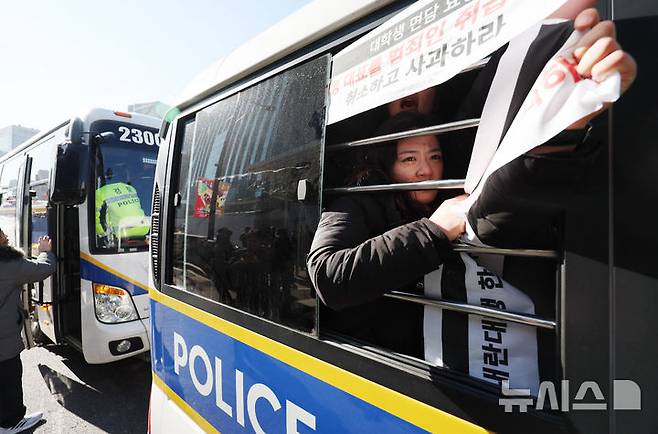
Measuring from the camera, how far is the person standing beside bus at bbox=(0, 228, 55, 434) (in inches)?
123

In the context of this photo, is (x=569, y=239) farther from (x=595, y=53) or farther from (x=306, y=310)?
(x=306, y=310)

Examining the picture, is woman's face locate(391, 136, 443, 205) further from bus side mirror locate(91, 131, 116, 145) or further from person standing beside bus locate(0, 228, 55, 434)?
bus side mirror locate(91, 131, 116, 145)

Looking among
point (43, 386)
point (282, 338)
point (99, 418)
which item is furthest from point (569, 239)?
point (43, 386)

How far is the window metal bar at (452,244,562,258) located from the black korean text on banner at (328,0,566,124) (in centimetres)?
37

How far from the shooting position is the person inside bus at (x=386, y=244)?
93cm

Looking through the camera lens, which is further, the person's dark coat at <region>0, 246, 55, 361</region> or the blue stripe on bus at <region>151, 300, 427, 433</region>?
the person's dark coat at <region>0, 246, 55, 361</region>

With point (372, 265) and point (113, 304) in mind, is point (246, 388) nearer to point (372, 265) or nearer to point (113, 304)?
point (372, 265)

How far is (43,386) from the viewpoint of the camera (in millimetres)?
4098

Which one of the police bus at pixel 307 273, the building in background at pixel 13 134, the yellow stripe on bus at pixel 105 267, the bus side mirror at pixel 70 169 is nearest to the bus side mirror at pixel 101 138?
the bus side mirror at pixel 70 169

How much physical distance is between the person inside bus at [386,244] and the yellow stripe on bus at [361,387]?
0.14 m

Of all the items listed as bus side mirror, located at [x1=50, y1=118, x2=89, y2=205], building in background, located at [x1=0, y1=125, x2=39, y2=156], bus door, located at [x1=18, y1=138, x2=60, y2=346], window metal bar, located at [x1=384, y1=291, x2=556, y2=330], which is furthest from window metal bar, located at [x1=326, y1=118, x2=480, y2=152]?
building in background, located at [x1=0, y1=125, x2=39, y2=156]

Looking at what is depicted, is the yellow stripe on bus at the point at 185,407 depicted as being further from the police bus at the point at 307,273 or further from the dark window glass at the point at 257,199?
the dark window glass at the point at 257,199

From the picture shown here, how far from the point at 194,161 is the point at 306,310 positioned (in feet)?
3.70

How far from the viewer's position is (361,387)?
1043 millimetres
